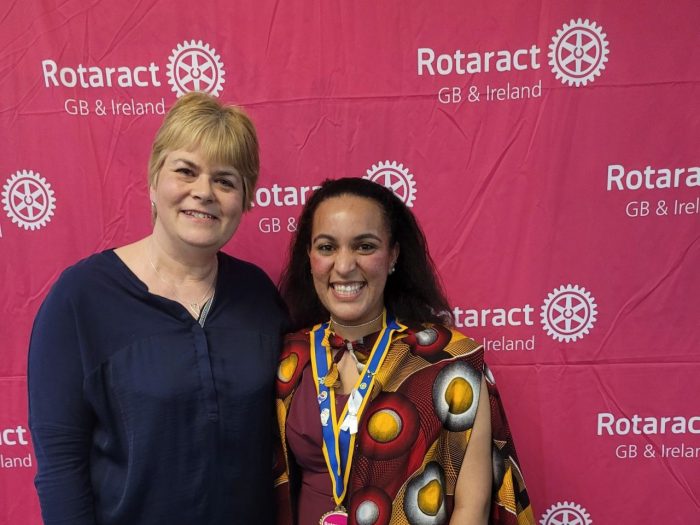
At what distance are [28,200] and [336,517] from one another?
1.60 meters

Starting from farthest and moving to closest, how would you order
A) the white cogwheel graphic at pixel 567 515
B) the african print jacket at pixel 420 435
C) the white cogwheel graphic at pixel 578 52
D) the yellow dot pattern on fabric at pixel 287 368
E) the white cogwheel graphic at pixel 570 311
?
the white cogwheel graphic at pixel 567 515 < the white cogwheel graphic at pixel 570 311 < the white cogwheel graphic at pixel 578 52 < the yellow dot pattern on fabric at pixel 287 368 < the african print jacket at pixel 420 435

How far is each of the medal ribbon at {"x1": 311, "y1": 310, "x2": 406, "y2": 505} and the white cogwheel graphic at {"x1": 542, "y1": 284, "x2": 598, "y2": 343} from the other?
79 cm

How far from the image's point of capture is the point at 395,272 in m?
1.57

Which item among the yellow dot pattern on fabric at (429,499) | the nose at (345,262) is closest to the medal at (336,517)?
the yellow dot pattern on fabric at (429,499)

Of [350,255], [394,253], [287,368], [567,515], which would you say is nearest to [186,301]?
[287,368]

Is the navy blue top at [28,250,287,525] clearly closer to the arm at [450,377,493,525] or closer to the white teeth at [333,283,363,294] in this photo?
the white teeth at [333,283,363,294]

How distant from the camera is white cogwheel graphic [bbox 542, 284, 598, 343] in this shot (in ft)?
6.12

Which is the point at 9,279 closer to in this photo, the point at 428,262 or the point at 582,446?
the point at 428,262

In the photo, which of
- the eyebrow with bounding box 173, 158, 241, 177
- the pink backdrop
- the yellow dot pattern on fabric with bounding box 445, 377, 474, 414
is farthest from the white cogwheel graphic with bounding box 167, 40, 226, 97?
the yellow dot pattern on fabric with bounding box 445, 377, 474, 414

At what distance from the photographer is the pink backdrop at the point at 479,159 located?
5.77 feet

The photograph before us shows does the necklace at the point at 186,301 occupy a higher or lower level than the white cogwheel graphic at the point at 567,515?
higher

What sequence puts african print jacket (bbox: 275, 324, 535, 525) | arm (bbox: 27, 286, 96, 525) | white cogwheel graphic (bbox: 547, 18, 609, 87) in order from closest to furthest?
arm (bbox: 27, 286, 96, 525) → african print jacket (bbox: 275, 324, 535, 525) → white cogwheel graphic (bbox: 547, 18, 609, 87)

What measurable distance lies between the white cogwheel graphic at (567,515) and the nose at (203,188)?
183 cm

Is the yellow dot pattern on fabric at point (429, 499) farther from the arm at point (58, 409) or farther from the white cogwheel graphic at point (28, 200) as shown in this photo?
the white cogwheel graphic at point (28, 200)
